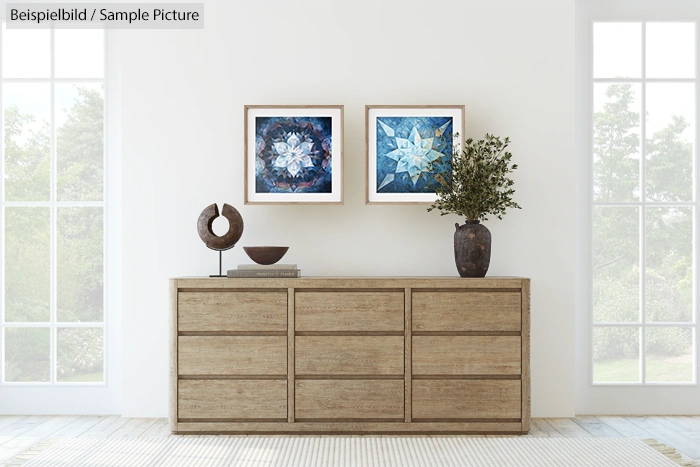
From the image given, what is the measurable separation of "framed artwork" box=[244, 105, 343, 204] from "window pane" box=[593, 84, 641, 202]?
1487 mm

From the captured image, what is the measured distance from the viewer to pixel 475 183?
3.27 m

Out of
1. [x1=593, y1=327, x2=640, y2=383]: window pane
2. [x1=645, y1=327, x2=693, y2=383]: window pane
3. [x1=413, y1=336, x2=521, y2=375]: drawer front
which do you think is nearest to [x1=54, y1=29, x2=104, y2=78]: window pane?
[x1=413, y1=336, x2=521, y2=375]: drawer front

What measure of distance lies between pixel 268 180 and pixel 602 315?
79.3 inches

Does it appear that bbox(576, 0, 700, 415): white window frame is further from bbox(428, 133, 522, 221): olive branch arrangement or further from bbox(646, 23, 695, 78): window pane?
bbox(428, 133, 522, 221): olive branch arrangement

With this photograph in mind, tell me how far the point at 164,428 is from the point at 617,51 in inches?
127

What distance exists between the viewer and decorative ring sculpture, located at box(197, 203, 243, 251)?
3291 mm

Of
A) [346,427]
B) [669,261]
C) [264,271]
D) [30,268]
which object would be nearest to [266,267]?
[264,271]

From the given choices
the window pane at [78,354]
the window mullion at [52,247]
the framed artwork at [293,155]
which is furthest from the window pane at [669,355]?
the window mullion at [52,247]

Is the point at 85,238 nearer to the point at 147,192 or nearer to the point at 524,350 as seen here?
the point at 147,192

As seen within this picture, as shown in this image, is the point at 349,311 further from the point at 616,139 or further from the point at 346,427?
the point at 616,139

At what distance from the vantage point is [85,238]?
3680mm

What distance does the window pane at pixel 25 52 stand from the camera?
146 inches

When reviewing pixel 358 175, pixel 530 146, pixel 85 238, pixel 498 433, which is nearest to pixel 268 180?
pixel 358 175

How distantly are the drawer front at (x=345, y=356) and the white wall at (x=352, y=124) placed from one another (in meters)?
0.50
